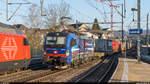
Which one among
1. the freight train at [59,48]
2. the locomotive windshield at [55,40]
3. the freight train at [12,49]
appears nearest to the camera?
the freight train at [12,49]

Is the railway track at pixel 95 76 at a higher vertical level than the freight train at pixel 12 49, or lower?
lower

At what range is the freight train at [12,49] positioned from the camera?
12898 mm

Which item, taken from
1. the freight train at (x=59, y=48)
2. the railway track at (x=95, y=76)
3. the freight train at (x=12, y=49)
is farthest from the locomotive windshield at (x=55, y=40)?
the railway track at (x=95, y=76)

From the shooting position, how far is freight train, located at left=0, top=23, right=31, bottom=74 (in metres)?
12.9

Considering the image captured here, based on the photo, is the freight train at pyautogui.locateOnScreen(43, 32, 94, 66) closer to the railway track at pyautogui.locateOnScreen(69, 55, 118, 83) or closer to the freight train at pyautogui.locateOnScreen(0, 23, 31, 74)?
the freight train at pyautogui.locateOnScreen(0, 23, 31, 74)

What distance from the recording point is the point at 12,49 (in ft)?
45.8

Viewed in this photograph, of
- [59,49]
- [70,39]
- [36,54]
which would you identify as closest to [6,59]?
[59,49]

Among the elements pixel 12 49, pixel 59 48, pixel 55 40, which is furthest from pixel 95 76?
pixel 12 49

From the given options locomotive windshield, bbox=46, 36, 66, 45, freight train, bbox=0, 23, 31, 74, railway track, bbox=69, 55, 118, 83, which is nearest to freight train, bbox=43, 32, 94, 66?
locomotive windshield, bbox=46, 36, 66, 45

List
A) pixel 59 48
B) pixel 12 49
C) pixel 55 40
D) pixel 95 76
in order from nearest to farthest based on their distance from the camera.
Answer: pixel 12 49 → pixel 95 76 → pixel 59 48 → pixel 55 40

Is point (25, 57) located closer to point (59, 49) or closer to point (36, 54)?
point (59, 49)

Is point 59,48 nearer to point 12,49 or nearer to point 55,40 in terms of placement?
point 55,40

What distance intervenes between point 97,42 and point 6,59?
23.0 m

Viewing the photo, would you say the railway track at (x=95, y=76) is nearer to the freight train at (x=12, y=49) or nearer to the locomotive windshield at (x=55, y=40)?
the locomotive windshield at (x=55, y=40)
